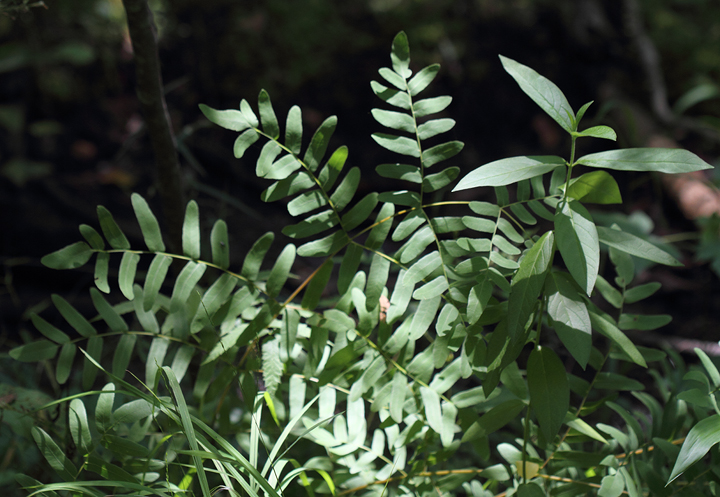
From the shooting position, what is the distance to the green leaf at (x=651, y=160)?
49cm

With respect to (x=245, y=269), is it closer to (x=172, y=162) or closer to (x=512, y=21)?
(x=172, y=162)

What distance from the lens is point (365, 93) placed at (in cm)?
254

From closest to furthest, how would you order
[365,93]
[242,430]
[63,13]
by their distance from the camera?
[242,430]
[365,93]
[63,13]

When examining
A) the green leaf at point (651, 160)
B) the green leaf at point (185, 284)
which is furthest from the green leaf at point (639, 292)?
the green leaf at point (185, 284)

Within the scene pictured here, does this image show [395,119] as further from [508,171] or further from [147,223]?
[147,223]

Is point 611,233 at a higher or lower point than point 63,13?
lower

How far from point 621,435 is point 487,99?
2.20 m

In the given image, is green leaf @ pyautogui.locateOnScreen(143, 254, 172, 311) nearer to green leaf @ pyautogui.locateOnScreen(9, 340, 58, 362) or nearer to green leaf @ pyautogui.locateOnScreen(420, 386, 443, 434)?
green leaf @ pyautogui.locateOnScreen(9, 340, 58, 362)

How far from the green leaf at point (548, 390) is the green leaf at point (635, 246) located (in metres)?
0.16

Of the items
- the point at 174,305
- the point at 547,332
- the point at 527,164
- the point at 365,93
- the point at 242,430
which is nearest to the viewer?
the point at 527,164

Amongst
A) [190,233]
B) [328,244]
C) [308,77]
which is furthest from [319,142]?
[308,77]

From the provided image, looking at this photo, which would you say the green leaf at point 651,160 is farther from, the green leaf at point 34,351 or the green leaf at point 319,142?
the green leaf at point 34,351

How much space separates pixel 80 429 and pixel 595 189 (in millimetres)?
749

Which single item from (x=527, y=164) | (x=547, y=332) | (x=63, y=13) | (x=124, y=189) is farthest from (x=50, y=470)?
(x=63, y=13)
